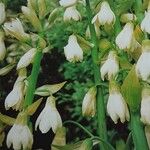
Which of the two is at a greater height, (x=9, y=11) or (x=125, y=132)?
(x=9, y=11)

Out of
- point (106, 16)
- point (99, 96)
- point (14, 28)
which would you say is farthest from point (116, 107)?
point (14, 28)

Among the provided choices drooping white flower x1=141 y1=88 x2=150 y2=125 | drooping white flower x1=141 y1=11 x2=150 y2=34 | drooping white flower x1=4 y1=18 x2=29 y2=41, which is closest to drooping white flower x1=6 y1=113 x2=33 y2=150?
drooping white flower x1=4 y1=18 x2=29 y2=41

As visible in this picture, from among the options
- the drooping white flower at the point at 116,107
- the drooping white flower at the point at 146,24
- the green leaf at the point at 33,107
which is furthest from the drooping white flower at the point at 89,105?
the drooping white flower at the point at 146,24

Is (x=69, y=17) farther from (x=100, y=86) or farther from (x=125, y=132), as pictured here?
(x=125, y=132)

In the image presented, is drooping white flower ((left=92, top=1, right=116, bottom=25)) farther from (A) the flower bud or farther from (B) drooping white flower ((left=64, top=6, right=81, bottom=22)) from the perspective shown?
(A) the flower bud

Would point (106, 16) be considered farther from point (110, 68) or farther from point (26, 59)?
point (26, 59)

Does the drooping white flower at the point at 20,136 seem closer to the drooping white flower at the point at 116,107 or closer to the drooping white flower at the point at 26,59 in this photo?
the drooping white flower at the point at 26,59

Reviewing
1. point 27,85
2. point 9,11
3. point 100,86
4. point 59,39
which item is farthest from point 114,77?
point 9,11
